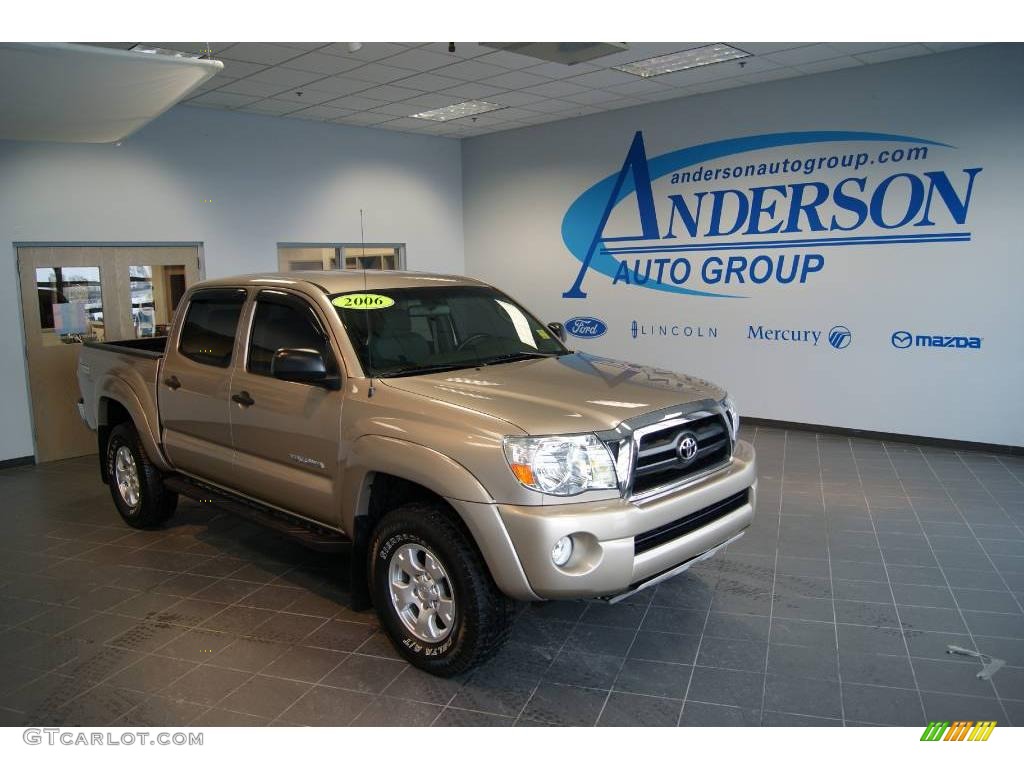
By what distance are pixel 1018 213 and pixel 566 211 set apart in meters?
5.09

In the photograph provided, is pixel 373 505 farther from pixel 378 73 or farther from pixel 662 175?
pixel 662 175

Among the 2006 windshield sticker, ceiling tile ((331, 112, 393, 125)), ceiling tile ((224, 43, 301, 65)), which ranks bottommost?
the 2006 windshield sticker

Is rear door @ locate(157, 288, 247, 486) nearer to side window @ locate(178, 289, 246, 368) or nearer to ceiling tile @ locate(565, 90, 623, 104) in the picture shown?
side window @ locate(178, 289, 246, 368)

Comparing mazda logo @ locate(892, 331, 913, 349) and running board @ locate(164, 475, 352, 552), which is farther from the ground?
mazda logo @ locate(892, 331, 913, 349)

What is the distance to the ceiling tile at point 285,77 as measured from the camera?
7.03 m

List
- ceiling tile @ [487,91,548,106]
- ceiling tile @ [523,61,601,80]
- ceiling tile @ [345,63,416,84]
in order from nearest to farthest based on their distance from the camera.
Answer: ceiling tile @ [345,63,416,84], ceiling tile @ [523,61,601,80], ceiling tile @ [487,91,548,106]

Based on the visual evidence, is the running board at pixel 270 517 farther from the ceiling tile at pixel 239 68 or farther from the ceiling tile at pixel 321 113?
the ceiling tile at pixel 321 113

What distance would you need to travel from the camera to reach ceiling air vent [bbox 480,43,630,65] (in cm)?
625

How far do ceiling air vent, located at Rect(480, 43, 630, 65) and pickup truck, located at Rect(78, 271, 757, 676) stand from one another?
2744mm

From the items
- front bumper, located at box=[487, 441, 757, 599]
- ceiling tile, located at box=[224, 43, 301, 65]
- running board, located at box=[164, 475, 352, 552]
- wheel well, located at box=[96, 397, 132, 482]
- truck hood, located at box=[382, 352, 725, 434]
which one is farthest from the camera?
ceiling tile, located at box=[224, 43, 301, 65]

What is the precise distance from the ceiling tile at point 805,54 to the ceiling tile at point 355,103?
413cm

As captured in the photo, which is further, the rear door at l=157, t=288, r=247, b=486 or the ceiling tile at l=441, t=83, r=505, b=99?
the ceiling tile at l=441, t=83, r=505, b=99

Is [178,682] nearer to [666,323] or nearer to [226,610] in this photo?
[226,610]

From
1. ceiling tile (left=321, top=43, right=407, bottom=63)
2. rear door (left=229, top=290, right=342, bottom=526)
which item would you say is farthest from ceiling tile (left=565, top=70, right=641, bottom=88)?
rear door (left=229, top=290, right=342, bottom=526)
